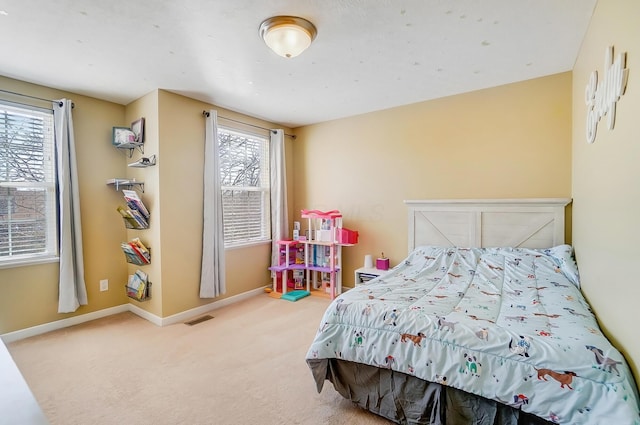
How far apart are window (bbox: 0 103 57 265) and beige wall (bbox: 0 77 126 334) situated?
14cm

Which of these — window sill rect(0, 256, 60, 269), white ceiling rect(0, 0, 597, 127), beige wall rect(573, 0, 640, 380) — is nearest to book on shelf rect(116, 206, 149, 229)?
window sill rect(0, 256, 60, 269)

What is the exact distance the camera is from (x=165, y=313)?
316cm

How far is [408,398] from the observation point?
1.66 m

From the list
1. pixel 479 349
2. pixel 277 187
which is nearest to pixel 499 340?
pixel 479 349

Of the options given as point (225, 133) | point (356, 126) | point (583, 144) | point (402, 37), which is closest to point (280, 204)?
point (225, 133)

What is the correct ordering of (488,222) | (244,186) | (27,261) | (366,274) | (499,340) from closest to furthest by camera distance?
1. (499,340)
2. (27,261)
3. (488,222)
4. (366,274)
5. (244,186)

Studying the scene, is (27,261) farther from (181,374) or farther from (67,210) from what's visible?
(181,374)

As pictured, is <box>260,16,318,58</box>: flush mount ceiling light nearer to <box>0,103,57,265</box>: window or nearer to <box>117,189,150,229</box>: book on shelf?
<box>117,189,150,229</box>: book on shelf

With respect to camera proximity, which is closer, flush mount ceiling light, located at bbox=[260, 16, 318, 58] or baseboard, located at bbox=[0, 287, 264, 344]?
flush mount ceiling light, located at bbox=[260, 16, 318, 58]

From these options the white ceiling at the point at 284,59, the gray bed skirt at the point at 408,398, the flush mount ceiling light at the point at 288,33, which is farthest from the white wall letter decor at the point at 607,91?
the flush mount ceiling light at the point at 288,33

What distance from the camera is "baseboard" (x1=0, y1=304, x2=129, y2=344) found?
9.09ft

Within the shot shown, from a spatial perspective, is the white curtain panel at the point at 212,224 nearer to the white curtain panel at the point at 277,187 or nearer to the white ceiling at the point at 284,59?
the white ceiling at the point at 284,59

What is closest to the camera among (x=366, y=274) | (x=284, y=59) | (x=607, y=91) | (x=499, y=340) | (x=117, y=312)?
(x=499, y=340)

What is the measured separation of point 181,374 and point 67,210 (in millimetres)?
2030
